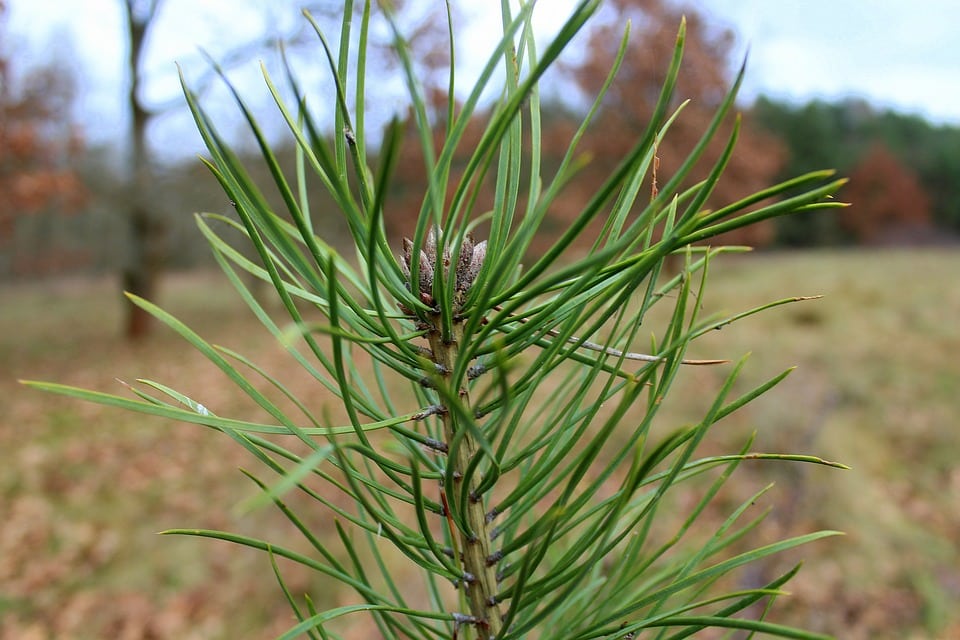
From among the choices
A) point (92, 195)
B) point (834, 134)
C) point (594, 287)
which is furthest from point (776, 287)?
point (834, 134)

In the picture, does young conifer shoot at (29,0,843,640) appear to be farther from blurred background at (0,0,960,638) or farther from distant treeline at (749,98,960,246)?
distant treeline at (749,98,960,246)

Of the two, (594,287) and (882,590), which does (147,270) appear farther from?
(594,287)

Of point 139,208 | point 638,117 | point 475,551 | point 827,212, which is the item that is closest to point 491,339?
point 475,551

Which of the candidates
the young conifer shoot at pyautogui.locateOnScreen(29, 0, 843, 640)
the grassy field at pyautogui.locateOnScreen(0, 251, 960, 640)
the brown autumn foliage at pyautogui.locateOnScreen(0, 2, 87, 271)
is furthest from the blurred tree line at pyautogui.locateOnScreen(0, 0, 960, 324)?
the young conifer shoot at pyautogui.locateOnScreen(29, 0, 843, 640)

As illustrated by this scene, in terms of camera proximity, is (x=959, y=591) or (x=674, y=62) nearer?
(x=674, y=62)

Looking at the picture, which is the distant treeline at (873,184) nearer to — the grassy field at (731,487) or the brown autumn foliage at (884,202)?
the brown autumn foliage at (884,202)

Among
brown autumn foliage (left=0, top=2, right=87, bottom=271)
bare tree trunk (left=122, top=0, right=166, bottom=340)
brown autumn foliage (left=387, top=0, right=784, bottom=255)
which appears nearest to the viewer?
brown autumn foliage (left=0, top=2, right=87, bottom=271)
